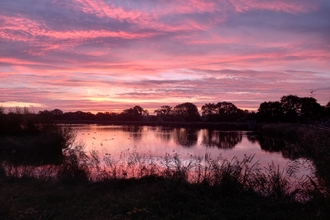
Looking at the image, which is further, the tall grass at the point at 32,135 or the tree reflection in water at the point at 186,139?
the tree reflection in water at the point at 186,139

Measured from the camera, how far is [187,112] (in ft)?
402

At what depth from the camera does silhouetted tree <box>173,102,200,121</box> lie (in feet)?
393

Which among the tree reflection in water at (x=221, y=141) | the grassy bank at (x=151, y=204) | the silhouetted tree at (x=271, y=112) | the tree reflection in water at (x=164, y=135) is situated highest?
the silhouetted tree at (x=271, y=112)

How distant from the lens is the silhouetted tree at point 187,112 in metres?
120

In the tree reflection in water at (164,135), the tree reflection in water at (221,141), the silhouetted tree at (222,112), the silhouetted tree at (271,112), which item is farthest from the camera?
the silhouetted tree at (222,112)

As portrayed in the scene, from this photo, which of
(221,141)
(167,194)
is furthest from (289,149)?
(221,141)

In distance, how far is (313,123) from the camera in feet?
37.3

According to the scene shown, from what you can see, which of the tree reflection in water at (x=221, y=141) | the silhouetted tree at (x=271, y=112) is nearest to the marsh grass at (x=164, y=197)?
the tree reflection in water at (x=221, y=141)

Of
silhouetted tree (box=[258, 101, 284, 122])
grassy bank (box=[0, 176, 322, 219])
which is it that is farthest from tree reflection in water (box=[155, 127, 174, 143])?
silhouetted tree (box=[258, 101, 284, 122])

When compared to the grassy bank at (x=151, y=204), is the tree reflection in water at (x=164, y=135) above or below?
above

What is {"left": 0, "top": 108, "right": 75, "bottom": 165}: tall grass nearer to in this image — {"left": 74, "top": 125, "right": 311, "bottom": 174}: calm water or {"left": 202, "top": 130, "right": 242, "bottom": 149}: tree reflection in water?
{"left": 74, "top": 125, "right": 311, "bottom": 174}: calm water

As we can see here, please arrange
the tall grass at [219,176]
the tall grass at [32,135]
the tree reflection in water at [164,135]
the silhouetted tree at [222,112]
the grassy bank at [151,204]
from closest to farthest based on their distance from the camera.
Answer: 1. the grassy bank at [151,204]
2. the tall grass at [219,176]
3. the tall grass at [32,135]
4. the tree reflection in water at [164,135]
5. the silhouetted tree at [222,112]

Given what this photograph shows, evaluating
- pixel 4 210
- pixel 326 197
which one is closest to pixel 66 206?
pixel 4 210

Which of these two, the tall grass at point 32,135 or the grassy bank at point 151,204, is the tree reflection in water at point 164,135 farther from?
the grassy bank at point 151,204
